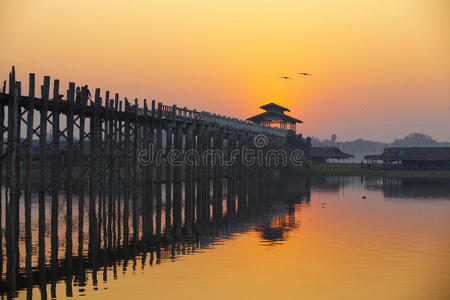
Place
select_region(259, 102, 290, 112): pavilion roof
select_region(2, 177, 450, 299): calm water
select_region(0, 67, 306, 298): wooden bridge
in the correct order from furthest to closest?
select_region(259, 102, 290, 112): pavilion roof < select_region(0, 67, 306, 298): wooden bridge < select_region(2, 177, 450, 299): calm water

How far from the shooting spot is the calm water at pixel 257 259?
586 inches

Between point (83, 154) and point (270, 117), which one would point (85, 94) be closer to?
point (83, 154)

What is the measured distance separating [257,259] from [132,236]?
19.5 feet

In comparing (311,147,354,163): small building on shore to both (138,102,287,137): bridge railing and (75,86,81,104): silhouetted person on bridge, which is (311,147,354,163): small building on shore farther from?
(75,86,81,104): silhouetted person on bridge

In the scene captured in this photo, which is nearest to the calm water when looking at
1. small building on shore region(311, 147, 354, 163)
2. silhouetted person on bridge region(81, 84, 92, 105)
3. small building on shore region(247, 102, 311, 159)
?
silhouetted person on bridge region(81, 84, 92, 105)

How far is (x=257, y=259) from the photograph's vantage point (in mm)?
18641

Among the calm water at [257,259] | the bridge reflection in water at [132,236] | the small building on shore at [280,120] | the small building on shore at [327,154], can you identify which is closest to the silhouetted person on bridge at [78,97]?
the bridge reflection in water at [132,236]

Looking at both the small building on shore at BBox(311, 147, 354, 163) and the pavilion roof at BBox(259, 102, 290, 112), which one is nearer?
the pavilion roof at BBox(259, 102, 290, 112)

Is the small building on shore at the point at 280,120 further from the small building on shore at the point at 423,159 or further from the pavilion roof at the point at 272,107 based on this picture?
the small building on shore at the point at 423,159

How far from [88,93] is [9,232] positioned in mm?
14533

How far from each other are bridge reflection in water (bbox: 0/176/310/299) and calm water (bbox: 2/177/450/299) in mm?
50

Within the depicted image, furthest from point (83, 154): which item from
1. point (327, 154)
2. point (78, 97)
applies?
point (327, 154)

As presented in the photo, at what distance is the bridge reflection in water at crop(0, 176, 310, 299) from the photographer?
15836 mm

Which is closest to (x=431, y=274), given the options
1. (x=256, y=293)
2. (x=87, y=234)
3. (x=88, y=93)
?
(x=256, y=293)
